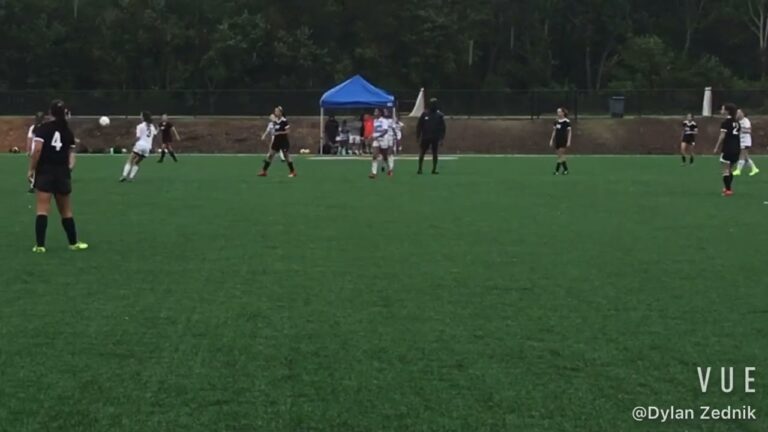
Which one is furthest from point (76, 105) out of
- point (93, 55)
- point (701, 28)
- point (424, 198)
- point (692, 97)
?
point (701, 28)

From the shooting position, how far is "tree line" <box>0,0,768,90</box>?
227ft

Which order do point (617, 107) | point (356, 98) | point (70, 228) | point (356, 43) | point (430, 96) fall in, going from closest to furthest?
point (70, 228) < point (356, 98) < point (617, 107) < point (430, 96) < point (356, 43)

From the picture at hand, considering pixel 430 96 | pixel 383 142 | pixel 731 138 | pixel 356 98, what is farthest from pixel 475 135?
pixel 731 138

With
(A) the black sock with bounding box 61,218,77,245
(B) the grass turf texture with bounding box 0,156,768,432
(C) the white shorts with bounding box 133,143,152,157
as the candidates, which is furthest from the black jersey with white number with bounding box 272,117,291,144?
(A) the black sock with bounding box 61,218,77,245

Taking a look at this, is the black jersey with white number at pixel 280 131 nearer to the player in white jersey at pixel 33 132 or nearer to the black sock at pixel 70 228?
the player in white jersey at pixel 33 132

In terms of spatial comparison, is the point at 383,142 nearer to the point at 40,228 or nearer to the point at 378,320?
the point at 40,228

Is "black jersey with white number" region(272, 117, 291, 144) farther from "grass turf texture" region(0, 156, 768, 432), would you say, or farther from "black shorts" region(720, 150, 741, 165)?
"black shorts" region(720, 150, 741, 165)

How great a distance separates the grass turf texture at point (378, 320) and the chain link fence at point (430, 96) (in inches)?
1525

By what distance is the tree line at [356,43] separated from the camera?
227 feet

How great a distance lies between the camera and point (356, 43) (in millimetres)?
74000

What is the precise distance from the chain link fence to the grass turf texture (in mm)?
38724

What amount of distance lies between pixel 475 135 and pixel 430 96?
5.26 meters

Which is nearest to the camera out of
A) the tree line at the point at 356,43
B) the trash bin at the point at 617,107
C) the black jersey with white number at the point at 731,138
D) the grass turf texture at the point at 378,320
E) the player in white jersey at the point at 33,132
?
the grass turf texture at the point at 378,320

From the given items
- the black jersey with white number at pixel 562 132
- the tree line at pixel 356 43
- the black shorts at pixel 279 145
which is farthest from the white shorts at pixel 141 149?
the tree line at pixel 356 43
